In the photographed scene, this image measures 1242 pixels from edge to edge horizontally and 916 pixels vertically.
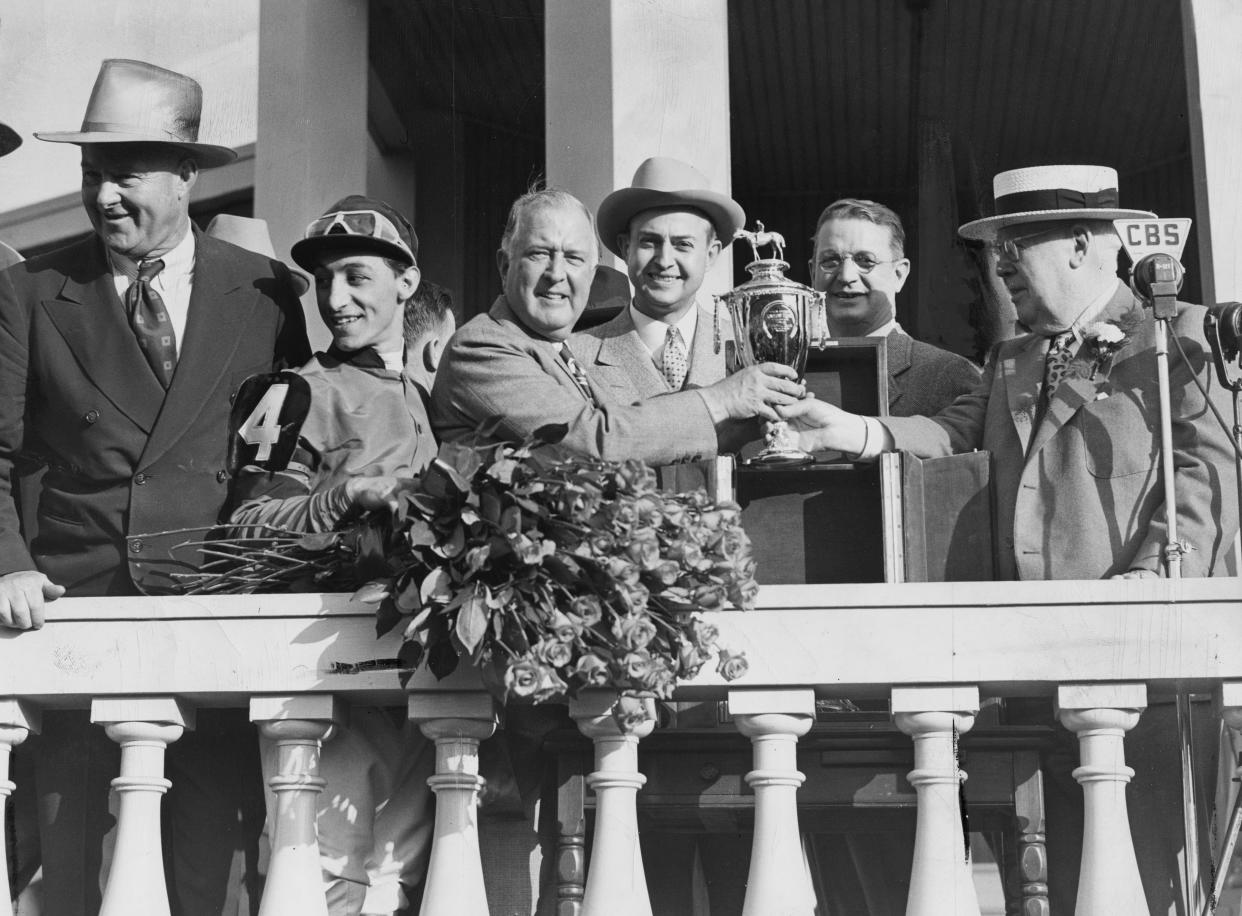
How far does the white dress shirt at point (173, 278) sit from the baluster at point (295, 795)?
119 cm

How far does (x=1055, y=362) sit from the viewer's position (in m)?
5.52

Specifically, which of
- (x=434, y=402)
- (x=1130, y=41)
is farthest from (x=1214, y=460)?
(x=1130, y=41)

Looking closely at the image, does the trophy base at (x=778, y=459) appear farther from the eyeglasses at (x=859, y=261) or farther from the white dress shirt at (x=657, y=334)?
the eyeglasses at (x=859, y=261)

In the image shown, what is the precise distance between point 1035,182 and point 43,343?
2574 mm

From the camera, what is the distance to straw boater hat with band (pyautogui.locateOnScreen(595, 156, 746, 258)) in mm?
5926

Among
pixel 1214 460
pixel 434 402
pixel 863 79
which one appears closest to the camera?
pixel 1214 460

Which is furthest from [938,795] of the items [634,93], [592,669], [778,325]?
[634,93]

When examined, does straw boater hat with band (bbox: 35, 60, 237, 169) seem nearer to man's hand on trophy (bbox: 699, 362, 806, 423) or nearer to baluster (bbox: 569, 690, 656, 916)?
man's hand on trophy (bbox: 699, 362, 806, 423)

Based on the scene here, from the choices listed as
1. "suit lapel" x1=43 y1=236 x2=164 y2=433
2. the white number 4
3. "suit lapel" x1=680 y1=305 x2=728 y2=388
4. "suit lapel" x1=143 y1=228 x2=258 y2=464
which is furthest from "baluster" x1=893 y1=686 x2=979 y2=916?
"suit lapel" x1=43 y1=236 x2=164 y2=433

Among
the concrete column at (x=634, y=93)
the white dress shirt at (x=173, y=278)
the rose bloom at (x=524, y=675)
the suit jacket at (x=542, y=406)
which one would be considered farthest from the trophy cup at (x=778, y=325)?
the concrete column at (x=634, y=93)

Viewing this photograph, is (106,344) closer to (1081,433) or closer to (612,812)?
(612,812)

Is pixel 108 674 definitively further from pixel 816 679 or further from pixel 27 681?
pixel 816 679

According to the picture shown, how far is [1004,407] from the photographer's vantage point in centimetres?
554

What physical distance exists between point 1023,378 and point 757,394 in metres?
0.73
